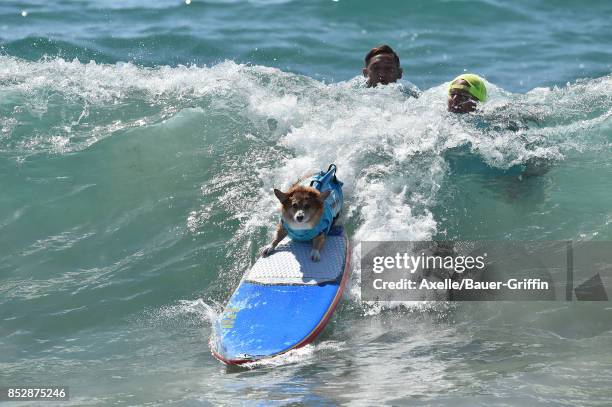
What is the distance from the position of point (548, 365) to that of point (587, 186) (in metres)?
3.89

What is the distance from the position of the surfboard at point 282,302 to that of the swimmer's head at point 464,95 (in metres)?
2.72

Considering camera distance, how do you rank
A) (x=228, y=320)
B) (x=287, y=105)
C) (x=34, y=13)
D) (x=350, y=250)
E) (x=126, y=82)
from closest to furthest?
(x=228, y=320)
(x=350, y=250)
(x=287, y=105)
(x=126, y=82)
(x=34, y=13)

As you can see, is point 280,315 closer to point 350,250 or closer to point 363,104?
point 350,250

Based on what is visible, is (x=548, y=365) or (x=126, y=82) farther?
(x=126, y=82)

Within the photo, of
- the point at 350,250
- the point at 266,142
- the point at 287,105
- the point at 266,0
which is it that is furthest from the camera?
the point at 266,0

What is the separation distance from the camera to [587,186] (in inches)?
351

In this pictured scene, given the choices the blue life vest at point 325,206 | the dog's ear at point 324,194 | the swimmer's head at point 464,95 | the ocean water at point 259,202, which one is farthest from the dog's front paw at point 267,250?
the swimmer's head at point 464,95

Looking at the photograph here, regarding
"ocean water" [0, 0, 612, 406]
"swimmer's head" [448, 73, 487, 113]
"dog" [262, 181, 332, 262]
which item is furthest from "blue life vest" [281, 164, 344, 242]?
"swimmer's head" [448, 73, 487, 113]

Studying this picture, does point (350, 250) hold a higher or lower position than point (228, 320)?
higher

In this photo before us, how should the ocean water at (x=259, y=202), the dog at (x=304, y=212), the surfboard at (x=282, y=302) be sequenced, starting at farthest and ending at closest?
the dog at (x=304, y=212)
the surfboard at (x=282, y=302)
the ocean water at (x=259, y=202)

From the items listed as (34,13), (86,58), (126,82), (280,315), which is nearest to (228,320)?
(280,315)

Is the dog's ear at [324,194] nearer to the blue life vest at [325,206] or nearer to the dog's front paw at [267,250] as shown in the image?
the blue life vest at [325,206]

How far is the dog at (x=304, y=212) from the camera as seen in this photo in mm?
7039

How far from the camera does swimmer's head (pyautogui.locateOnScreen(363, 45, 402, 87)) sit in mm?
10734
